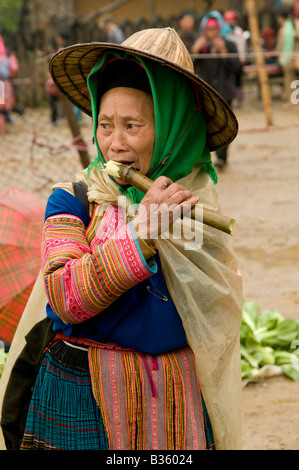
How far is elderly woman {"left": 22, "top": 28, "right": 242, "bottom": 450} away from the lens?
5.82 feet

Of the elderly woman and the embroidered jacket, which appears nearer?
the embroidered jacket

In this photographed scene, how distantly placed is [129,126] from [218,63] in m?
7.67

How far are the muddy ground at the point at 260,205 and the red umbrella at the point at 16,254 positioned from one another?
1372 mm

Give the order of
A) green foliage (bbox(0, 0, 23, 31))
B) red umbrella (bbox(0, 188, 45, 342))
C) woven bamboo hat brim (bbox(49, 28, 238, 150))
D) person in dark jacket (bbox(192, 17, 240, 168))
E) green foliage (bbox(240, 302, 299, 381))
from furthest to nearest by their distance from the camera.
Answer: green foliage (bbox(0, 0, 23, 31)) → person in dark jacket (bbox(192, 17, 240, 168)) → green foliage (bbox(240, 302, 299, 381)) → red umbrella (bbox(0, 188, 45, 342)) → woven bamboo hat brim (bbox(49, 28, 238, 150))

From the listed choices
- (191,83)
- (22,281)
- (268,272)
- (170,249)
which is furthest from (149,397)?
(268,272)

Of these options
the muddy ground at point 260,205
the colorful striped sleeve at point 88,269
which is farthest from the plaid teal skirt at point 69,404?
the muddy ground at point 260,205

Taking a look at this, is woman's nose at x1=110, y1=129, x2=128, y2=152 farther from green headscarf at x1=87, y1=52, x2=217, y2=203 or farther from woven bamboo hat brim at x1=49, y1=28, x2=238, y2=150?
woven bamboo hat brim at x1=49, y1=28, x2=238, y2=150

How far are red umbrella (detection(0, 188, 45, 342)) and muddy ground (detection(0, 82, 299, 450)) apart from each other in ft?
4.50

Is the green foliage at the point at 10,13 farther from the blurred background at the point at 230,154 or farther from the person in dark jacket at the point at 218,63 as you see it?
the person in dark jacket at the point at 218,63

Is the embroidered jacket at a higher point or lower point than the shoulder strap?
lower

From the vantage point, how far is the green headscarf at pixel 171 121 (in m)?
1.78

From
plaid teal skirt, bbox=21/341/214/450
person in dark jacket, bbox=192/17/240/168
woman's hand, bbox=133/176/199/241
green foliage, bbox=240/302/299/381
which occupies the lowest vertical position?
green foliage, bbox=240/302/299/381

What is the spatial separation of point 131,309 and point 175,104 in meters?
0.59

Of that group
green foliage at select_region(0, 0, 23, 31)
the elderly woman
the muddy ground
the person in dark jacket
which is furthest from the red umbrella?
green foliage at select_region(0, 0, 23, 31)
